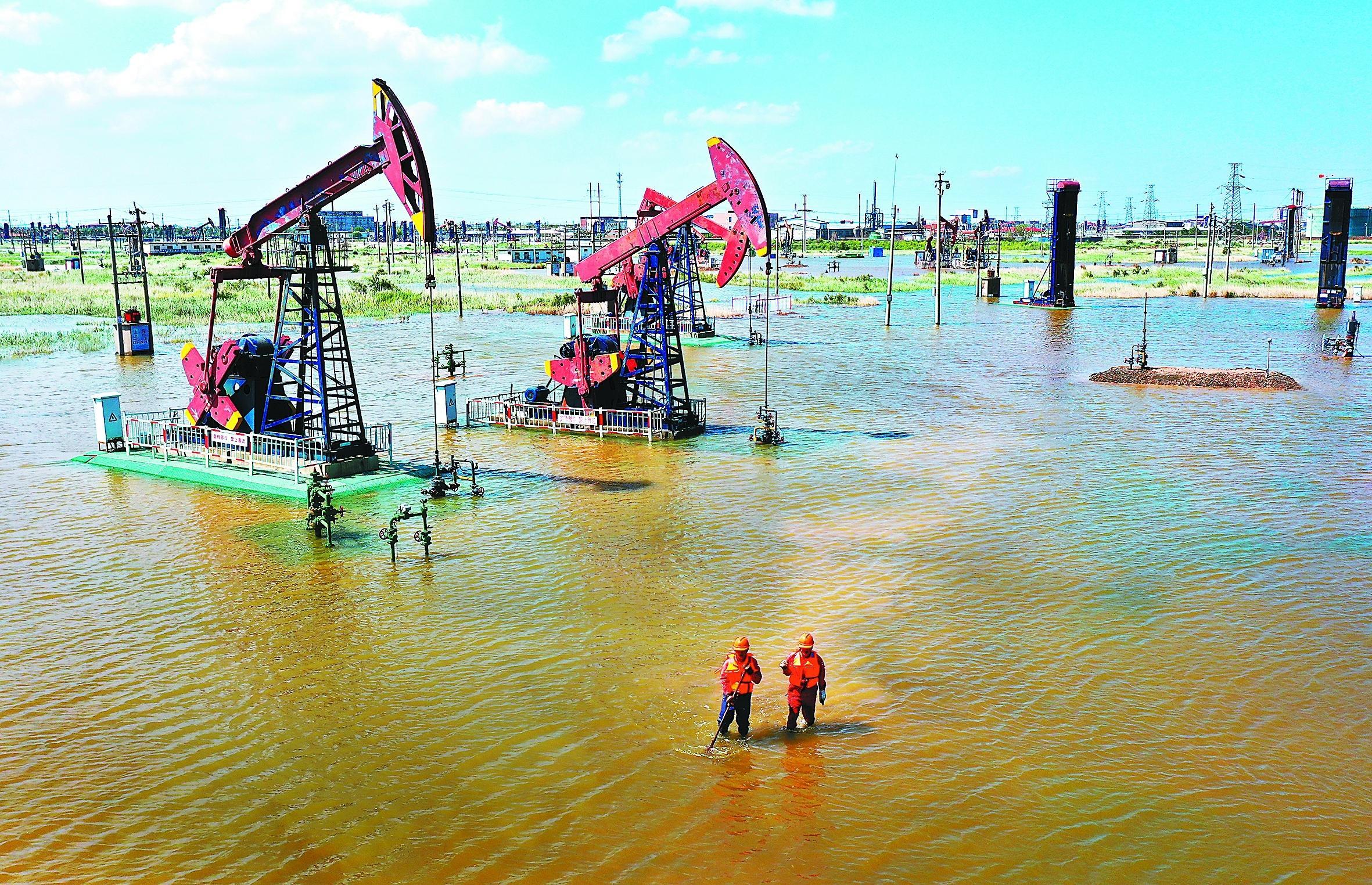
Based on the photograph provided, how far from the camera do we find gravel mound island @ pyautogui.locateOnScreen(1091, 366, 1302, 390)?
143 feet

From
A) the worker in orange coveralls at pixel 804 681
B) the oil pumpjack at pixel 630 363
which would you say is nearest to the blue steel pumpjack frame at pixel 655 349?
the oil pumpjack at pixel 630 363

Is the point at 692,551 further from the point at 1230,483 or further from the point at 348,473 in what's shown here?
the point at 1230,483

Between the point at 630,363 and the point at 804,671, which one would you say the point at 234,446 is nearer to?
the point at 630,363

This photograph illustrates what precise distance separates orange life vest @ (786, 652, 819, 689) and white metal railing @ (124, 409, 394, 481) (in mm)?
16602

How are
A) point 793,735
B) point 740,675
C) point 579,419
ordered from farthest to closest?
point 579,419 → point 793,735 → point 740,675

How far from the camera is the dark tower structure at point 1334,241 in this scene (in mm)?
77750

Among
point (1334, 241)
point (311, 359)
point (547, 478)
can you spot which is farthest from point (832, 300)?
point (311, 359)

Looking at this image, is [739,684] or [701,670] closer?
[739,684]

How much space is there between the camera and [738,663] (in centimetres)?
1291

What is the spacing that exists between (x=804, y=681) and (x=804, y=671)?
158 mm

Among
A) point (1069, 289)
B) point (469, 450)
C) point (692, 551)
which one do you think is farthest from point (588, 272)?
point (1069, 289)

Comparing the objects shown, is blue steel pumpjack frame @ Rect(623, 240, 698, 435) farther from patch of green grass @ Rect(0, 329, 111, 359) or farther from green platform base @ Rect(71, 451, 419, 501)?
patch of green grass @ Rect(0, 329, 111, 359)

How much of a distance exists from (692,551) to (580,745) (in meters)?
8.54

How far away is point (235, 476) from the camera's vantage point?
2711 cm
